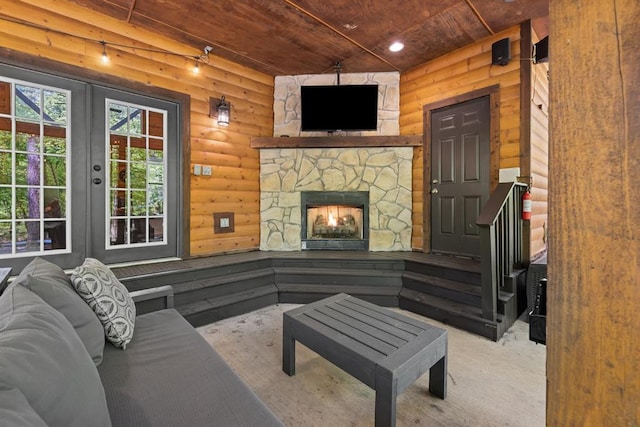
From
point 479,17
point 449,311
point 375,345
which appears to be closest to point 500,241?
point 449,311

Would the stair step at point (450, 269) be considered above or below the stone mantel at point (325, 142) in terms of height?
below

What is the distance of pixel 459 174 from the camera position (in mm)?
3760

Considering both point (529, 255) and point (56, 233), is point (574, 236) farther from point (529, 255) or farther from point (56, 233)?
point (56, 233)

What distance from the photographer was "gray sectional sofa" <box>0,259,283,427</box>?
0.67 m

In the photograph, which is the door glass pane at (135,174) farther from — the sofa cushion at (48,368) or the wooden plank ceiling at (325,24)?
the sofa cushion at (48,368)

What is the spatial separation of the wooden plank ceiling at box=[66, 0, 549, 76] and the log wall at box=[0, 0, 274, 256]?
18 centimetres

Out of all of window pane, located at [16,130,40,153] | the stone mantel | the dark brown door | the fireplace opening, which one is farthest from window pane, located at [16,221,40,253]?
the dark brown door

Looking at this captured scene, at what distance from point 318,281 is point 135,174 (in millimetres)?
2371

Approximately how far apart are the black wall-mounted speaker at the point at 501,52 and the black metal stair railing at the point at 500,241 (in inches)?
53.4

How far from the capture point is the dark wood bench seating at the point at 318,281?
2893mm

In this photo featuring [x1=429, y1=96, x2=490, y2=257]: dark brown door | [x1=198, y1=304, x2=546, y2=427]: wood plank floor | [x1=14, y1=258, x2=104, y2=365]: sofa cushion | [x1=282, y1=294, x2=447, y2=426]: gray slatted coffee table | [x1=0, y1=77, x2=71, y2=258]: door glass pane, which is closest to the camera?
[x1=14, y1=258, x2=104, y2=365]: sofa cushion

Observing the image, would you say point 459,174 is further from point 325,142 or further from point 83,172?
point 83,172

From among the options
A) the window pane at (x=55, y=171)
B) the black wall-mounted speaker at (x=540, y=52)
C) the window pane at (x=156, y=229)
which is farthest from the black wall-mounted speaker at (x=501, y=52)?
the window pane at (x=55, y=171)

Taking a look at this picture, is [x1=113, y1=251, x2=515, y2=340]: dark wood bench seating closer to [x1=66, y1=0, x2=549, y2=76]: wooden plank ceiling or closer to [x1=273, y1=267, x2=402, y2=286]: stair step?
[x1=273, y1=267, x2=402, y2=286]: stair step
